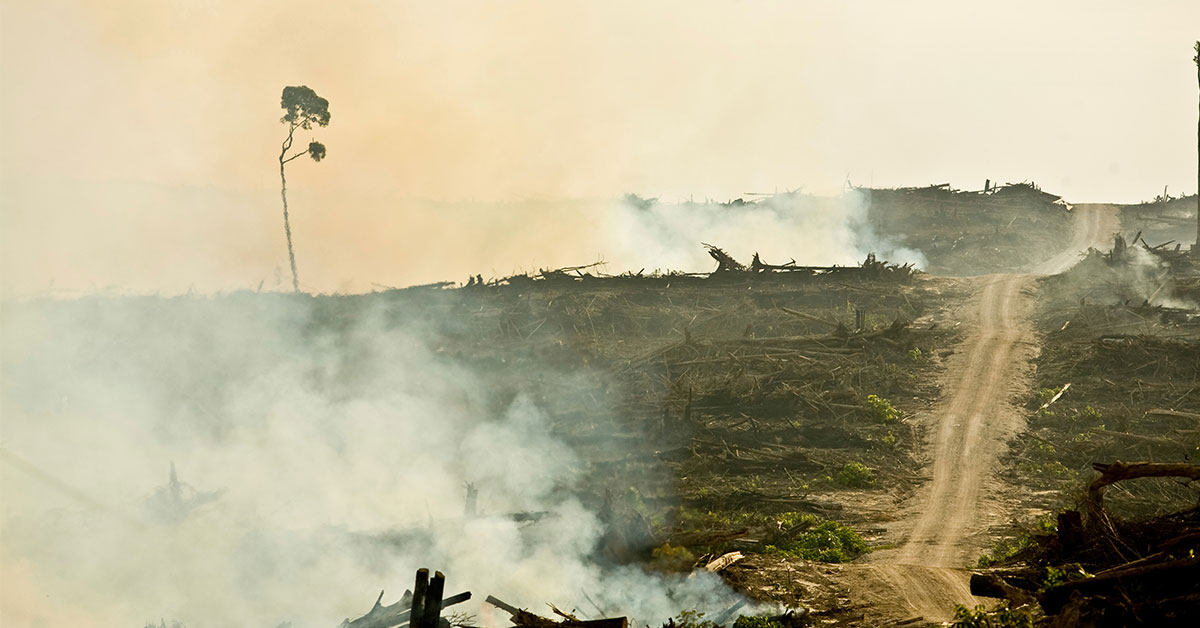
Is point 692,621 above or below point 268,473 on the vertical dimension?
below

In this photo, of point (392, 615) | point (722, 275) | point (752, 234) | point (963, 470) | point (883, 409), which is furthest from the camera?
point (752, 234)

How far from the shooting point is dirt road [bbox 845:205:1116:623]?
14.3 m

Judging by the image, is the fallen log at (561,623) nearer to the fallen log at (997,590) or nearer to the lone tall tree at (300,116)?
the fallen log at (997,590)

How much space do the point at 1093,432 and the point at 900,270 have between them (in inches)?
589

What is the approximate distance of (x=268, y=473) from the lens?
74.9ft

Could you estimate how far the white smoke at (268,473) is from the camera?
16.2 meters

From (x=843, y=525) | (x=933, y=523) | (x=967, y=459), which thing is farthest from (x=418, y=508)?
(x=967, y=459)

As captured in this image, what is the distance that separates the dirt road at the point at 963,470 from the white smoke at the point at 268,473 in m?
2.78

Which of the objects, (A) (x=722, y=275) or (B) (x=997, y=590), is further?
(A) (x=722, y=275)

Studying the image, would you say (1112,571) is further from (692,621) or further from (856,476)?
(856,476)

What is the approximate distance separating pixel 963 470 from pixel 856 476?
2.46 metres

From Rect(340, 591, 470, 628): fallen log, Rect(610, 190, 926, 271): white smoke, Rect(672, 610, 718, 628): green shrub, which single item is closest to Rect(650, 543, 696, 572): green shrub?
Rect(672, 610, 718, 628): green shrub

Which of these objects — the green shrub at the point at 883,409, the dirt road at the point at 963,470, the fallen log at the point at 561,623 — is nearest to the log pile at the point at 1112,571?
the dirt road at the point at 963,470

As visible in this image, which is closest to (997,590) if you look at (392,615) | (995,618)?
(995,618)
